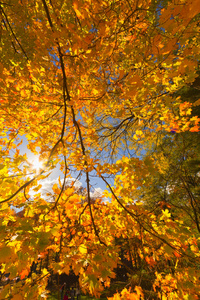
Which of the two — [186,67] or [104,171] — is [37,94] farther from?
[186,67]

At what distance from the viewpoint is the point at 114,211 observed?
9.19 feet

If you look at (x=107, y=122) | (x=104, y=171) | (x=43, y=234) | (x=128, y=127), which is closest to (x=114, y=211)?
(x=104, y=171)

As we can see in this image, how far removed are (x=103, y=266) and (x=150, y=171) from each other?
1204 mm

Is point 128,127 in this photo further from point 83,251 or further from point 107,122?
point 83,251

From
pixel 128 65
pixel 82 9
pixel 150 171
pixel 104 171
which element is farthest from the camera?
pixel 128 65

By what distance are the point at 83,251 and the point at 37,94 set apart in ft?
10.5

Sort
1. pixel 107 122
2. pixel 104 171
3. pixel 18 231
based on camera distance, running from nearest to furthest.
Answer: pixel 18 231, pixel 104 171, pixel 107 122

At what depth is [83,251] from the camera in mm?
1620

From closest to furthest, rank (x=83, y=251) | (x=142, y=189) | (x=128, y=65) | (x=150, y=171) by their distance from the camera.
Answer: (x=83, y=251), (x=150, y=171), (x=128, y=65), (x=142, y=189)

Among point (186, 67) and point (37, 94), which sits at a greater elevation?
point (37, 94)

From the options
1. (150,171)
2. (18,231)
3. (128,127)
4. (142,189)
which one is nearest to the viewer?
(18,231)

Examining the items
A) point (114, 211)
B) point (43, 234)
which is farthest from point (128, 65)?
point (43, 234)

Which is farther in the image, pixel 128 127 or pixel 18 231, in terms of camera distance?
pixel 128 127

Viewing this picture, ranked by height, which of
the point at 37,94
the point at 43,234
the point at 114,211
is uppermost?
the point at 37,94
